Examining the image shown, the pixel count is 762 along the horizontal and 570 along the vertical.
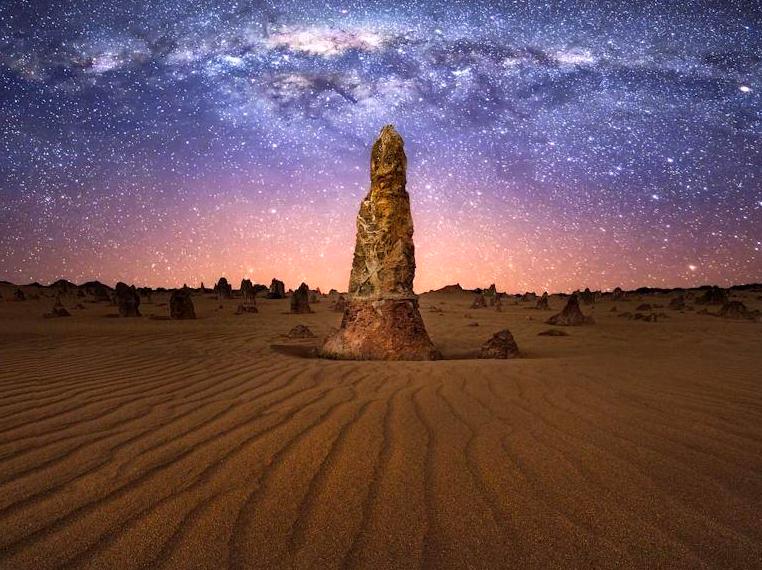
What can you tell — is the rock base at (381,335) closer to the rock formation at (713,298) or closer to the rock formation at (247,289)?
the rock formation at (247,289)

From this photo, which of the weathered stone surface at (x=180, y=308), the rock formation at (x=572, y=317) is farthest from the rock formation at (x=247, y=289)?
the rock formation at (x=572, y=317)

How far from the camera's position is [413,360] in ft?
21.6

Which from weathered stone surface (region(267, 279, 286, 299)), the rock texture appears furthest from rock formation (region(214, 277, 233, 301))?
the rock texture

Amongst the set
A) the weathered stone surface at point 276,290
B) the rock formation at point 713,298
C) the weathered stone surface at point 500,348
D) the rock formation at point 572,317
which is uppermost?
the weathered stone surface at point 276,290

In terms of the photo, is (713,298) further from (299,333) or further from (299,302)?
(299,333)

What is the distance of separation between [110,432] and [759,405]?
5120 mm

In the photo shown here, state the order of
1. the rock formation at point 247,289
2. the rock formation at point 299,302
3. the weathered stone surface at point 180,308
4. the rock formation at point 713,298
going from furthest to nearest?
the rock formation at point 247,289 < the rock formation at point 713,298 < the rock formation at point 299,302 < the weathered stone surface at point 180,308

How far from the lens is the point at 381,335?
6.78 meters

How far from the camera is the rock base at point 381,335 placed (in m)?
6.65

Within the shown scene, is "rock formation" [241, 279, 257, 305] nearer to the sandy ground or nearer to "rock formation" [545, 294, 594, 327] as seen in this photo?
"rock formation" [545, 294, 594, 327]

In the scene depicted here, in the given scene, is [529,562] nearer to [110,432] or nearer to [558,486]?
[558,486]

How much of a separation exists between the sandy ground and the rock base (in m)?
1.66

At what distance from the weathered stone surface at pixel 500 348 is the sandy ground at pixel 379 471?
2170 mm

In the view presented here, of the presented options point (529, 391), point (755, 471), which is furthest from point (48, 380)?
point (755, 471)
